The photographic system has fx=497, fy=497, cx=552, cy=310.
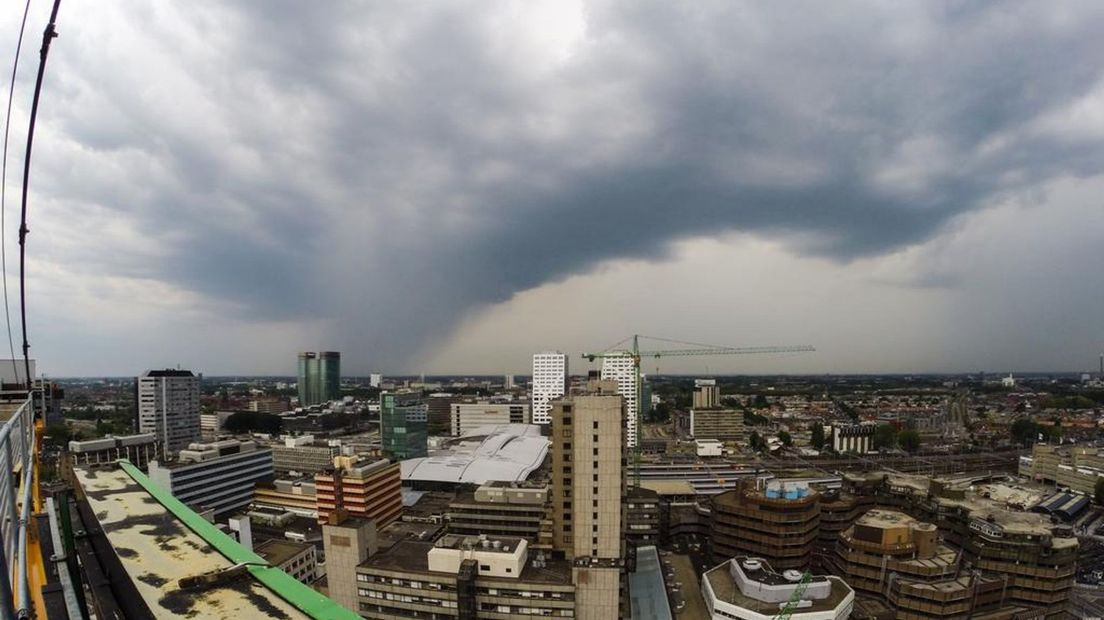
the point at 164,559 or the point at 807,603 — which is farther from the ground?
the point at 164,559

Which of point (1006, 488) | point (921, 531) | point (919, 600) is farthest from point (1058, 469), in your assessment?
point (919, 600)

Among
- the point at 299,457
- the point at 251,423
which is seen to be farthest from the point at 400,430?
the point at 251,423

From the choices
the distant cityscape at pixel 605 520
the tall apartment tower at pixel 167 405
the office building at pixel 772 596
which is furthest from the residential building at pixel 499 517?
the tall apartment tower at pixel 167 405

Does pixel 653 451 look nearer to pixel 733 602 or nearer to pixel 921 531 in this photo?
pixel 921 531

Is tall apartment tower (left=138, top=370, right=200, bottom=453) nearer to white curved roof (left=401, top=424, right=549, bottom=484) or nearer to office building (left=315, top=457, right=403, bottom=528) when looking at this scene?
white curved roof (left=401, top=424, right=549, bottom=484)

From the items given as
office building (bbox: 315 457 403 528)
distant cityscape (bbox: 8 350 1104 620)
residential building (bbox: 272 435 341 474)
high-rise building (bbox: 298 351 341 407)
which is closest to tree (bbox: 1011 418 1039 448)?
distant cityscape (bbox: 8 350 1104 620)
